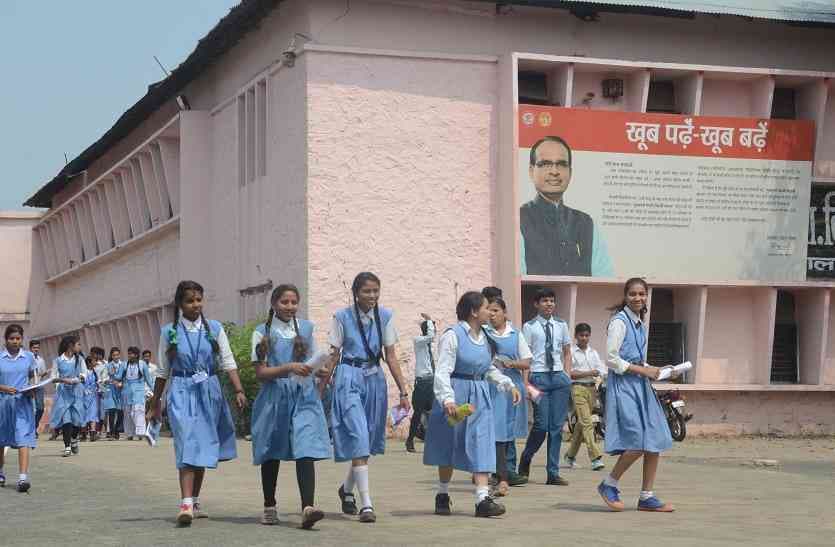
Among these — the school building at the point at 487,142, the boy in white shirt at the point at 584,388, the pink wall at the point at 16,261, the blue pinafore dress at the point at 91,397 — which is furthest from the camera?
the pink wall at the point at 16,261

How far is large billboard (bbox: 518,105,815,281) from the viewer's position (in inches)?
989

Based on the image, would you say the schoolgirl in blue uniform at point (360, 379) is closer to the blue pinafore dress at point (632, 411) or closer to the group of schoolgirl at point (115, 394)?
the blue pinafore dress at point (632, 411)

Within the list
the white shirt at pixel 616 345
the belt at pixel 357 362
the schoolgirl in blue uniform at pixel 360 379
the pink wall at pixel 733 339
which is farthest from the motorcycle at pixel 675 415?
the belt at pixel 357 362

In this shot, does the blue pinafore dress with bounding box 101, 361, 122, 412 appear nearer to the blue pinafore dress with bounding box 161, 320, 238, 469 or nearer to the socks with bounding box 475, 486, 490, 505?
the blue pinafore dress with bounding box 161, 320, 238, 469

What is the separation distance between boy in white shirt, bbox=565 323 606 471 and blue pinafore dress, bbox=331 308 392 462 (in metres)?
5.88

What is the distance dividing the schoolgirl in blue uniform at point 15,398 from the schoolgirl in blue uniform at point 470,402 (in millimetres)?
5803

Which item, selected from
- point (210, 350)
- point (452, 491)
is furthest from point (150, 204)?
point (210, 350)

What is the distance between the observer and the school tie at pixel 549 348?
15.8m

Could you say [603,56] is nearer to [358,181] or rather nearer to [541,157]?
[541,157]

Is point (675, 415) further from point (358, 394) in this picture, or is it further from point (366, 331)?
point (358, 394)

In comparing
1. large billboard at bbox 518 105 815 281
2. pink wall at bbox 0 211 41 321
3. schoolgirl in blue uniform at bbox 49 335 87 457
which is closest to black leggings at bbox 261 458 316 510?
schoolgirl in blue uniform at bbox 49 335 87 457

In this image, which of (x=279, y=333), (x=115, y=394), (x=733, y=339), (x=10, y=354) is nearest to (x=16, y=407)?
(x=10, y=354)

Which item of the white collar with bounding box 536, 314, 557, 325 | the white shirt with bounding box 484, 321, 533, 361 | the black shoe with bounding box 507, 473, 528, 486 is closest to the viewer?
the white shirt with bounding box 484, 321, 533, 361

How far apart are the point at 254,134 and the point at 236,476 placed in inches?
493
